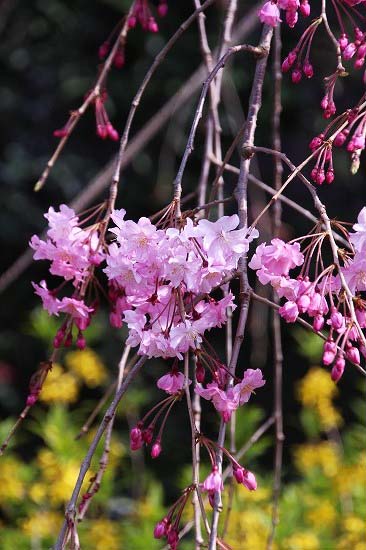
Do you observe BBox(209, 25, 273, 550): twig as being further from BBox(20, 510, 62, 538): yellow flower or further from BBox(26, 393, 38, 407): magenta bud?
BBox(20, 510, 62, 538): yellow flower

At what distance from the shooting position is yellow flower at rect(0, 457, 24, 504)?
117 inches

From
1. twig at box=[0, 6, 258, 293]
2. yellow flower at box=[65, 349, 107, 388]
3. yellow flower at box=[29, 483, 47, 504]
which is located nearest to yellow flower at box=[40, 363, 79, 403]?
yellow flower at box=[65, 349, 107, 388]

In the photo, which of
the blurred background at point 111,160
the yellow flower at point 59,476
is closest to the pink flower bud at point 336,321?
the yellow flower at point 59,476

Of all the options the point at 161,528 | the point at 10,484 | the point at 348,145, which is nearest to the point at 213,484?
the point at 161,528

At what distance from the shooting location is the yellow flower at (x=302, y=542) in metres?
2.67

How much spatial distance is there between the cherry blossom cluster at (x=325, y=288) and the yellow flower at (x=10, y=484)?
209 centimetres

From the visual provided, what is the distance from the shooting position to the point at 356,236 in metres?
1.03

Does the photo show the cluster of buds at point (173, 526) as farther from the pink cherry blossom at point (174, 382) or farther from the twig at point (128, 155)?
the twig at point (128, 155)

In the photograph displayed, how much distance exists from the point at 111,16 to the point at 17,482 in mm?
2246

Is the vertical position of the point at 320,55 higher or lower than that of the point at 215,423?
higher

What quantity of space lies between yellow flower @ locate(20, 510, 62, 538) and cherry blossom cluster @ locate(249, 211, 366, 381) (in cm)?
194

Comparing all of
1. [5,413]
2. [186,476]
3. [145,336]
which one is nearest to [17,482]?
[186,476]

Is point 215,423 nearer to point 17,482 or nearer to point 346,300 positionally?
point 17,482

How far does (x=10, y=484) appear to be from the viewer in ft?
9.79
